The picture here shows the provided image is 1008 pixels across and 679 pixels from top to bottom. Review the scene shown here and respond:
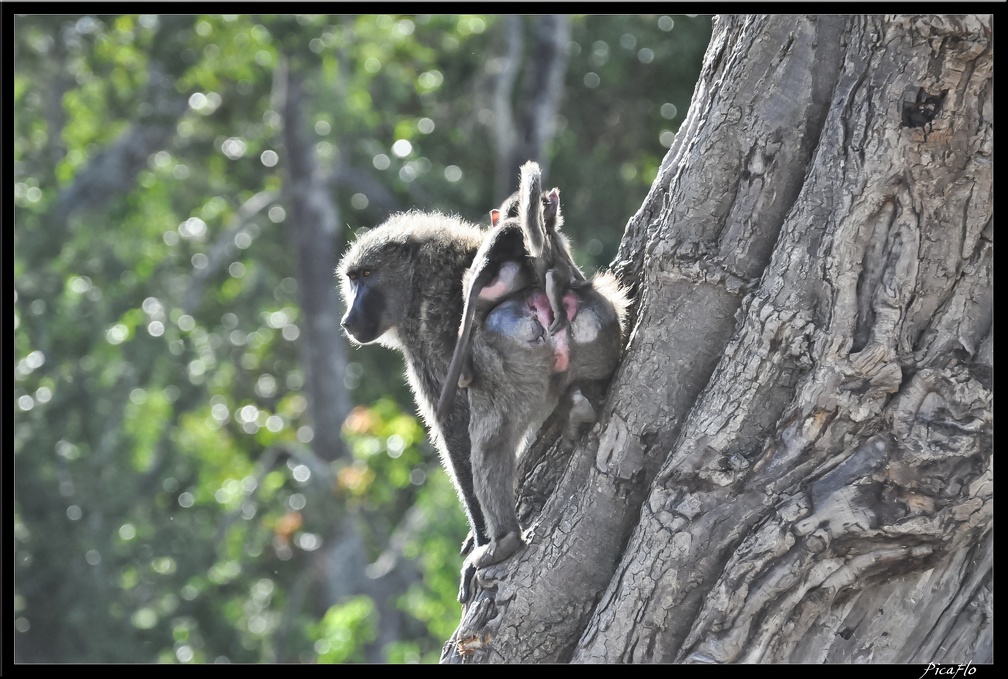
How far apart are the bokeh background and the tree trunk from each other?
5.79 meters

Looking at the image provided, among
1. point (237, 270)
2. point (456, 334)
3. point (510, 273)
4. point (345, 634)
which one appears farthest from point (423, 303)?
point (237, 270)

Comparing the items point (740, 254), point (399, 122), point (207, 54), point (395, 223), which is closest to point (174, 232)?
point (207, 54)

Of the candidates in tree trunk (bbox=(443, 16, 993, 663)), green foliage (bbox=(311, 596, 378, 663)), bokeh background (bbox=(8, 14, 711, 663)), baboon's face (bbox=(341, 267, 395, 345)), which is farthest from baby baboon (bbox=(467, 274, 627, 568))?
bokeh background (bbox=(8, 14, 711, 663))

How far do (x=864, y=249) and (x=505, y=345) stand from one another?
3.70ft

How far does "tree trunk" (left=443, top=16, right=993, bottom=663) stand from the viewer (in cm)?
307

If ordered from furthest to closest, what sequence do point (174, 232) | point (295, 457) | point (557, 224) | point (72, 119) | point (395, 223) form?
point (72, 119) < point (174, 232) < point (295, 457) < point (395, 223) < point (557, 224)

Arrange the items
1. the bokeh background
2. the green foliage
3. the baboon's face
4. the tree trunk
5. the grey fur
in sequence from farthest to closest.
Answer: the bokeh background → the green foliage → the baboon's face → the grey fur → the tree trunk

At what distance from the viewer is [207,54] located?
531 inches

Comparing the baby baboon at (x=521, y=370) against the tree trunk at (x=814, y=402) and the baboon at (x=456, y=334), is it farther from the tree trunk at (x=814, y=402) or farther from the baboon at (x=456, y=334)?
the tree trunk at (x=814, y=402)

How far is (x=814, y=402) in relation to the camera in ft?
10.3

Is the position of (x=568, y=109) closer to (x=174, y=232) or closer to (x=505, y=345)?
(x=174, y=232)

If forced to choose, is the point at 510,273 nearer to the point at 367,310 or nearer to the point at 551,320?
the point at 551,320
